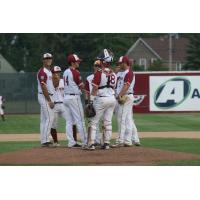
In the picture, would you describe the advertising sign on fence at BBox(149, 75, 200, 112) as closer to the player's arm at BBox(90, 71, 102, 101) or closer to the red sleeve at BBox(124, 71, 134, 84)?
the red sleeve at BBox(124, 71, 134, 84)

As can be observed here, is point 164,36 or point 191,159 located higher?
point 164,36

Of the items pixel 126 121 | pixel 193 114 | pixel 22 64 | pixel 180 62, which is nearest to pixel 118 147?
pixel 126 121

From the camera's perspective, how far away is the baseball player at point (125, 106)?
49.5 feet

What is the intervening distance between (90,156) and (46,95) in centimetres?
209

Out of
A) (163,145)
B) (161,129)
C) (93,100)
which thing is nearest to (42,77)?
(93,100)

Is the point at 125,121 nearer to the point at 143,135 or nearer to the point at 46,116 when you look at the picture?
the point at 46,116

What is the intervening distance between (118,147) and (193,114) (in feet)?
61.3

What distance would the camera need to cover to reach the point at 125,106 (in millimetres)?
15383

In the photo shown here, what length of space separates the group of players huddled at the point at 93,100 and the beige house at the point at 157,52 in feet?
230

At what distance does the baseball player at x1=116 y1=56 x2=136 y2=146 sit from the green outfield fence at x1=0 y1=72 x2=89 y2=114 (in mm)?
22236

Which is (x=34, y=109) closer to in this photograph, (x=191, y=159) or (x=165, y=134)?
(x=165, y=134)

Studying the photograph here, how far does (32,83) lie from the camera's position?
38.5 m

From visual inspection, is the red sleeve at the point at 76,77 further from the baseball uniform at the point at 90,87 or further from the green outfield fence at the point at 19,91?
the green outfield fence at the point at 19,91

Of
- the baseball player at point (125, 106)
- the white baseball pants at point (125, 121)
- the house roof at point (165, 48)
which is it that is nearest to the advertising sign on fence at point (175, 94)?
the baseball player at point (125, 106)
